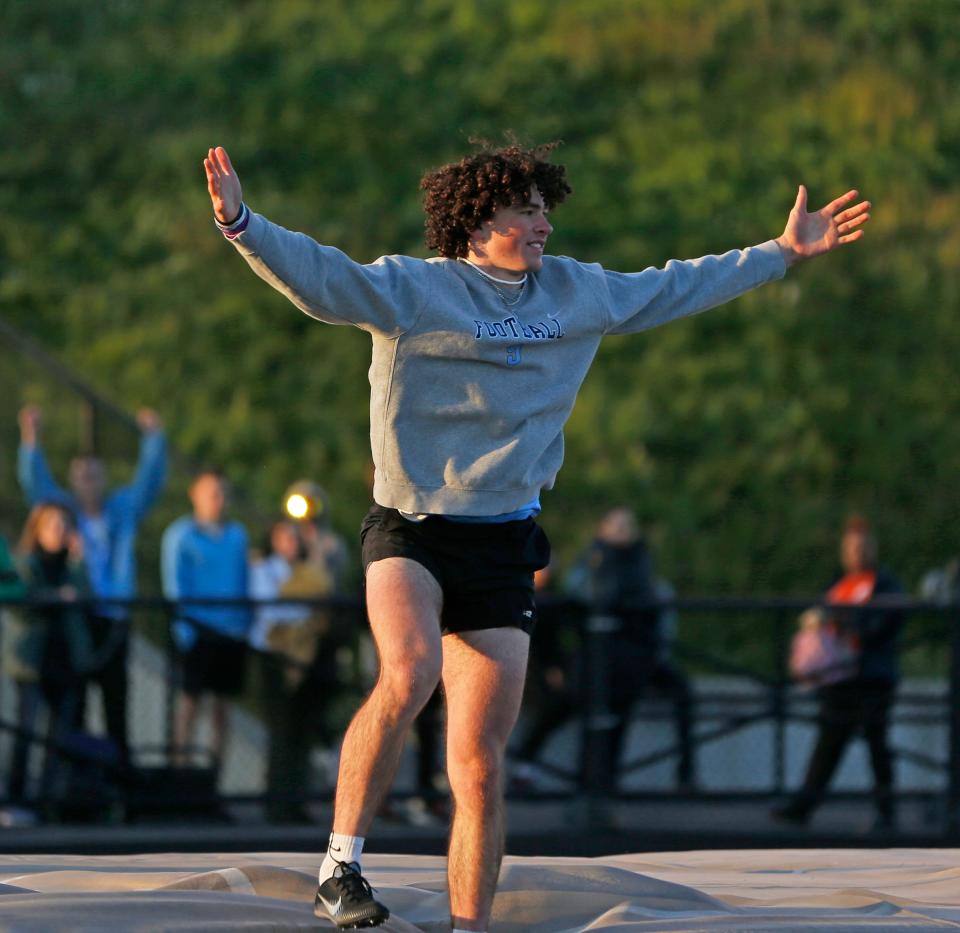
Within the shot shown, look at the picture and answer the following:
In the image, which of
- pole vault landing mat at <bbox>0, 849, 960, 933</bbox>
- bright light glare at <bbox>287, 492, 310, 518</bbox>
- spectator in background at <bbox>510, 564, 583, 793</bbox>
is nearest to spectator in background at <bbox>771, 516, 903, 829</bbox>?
spectator in background at <bbox>510, 564, 583, 793</bbox>

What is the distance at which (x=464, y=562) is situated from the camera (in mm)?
4352

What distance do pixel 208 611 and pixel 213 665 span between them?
0.90 feet

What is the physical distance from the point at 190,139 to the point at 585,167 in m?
4.41

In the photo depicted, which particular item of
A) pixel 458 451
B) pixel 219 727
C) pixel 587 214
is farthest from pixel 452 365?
pixel 587 214

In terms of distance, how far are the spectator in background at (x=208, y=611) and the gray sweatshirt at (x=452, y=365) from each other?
16.2ft

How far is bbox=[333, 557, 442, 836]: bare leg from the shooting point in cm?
420

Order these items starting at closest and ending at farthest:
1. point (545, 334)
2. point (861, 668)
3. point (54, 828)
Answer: point (545, 334) < point (54, 828) < point (861, 668)

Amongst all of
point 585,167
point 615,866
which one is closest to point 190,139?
point 585,167

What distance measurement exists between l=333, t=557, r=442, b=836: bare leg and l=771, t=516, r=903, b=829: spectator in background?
5.28 m

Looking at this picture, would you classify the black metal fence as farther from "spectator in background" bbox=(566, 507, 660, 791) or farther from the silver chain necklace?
the silver chain necklace

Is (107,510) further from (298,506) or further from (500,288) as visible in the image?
(500,288)

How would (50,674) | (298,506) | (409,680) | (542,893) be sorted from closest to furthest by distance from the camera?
(409,680)
(542,893)
(298,506)
(50,674)

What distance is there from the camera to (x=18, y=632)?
8.93 meters

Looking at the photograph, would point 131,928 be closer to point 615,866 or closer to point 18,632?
point 615,866
